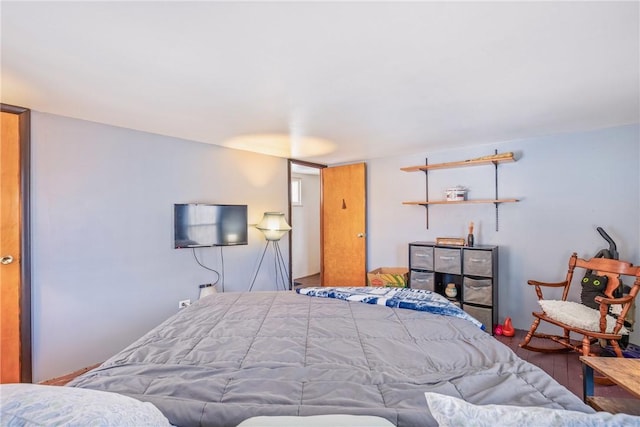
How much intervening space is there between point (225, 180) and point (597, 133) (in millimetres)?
4104

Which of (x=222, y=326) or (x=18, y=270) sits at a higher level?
(x=18, y=270)

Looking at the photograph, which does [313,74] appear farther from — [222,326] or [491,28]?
[222,326]

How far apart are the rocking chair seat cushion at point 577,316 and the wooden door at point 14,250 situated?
4.40 m

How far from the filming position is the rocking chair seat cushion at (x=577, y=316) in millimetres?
2285

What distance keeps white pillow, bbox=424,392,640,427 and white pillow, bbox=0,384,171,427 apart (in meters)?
0.77

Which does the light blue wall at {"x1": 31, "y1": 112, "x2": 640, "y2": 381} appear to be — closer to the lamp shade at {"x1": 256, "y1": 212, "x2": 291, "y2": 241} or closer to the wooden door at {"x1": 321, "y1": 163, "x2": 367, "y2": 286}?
the lamp shade at {"x1": 256, "y1": 212, "x2": 291, "y2": 241}

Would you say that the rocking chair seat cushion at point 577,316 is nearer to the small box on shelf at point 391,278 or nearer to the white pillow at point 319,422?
the small box on shelf at point 391,278

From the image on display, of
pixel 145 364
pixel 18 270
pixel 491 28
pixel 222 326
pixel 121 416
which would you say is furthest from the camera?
pixel 18 270

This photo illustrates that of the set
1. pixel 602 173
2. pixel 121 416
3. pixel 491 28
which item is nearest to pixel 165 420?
pixel 121 416

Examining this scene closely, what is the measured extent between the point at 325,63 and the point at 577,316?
9.30 ft

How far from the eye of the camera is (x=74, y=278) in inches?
98.0

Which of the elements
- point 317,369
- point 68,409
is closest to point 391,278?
point 317,369

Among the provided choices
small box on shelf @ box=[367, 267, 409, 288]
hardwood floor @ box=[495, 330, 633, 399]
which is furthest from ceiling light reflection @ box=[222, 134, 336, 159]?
hardwood floor @ box=[495, 330, 633, 399]

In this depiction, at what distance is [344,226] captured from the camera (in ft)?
15.1
